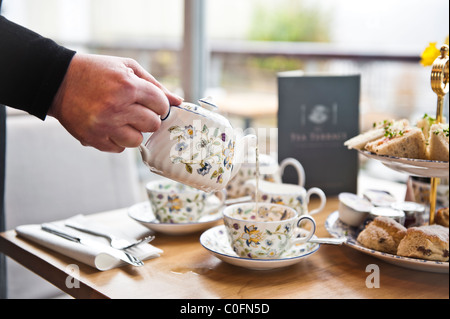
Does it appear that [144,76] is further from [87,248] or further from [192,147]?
[87,248]

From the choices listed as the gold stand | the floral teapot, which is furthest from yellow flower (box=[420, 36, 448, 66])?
the floral teapot

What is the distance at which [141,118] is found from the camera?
779 millimetres

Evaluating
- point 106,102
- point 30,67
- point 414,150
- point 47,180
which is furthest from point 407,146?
point 47,180

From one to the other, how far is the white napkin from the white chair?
1.21 ft

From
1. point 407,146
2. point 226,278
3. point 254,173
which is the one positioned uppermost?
point 407,146

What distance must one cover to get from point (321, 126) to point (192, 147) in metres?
0.66

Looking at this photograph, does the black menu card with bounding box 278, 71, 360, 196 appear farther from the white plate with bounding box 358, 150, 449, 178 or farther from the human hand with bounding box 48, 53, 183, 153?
the human hand with bounding box 48, 53, 183, 153

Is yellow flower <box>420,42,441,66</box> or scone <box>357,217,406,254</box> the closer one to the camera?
scone <box>357,217,406,254</box>

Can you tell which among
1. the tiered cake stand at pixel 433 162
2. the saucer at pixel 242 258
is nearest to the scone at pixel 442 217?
the tiered cake stand at pixel 433 162

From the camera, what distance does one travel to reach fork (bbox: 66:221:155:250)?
994 mm

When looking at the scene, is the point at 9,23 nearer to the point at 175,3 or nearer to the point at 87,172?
the point at 87,172

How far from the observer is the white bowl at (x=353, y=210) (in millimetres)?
1090

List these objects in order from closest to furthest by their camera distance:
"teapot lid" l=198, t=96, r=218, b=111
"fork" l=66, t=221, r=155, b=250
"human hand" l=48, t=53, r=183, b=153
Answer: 1. "human hand" l=48, t=53, r=183, b=153
2. "teapot lid" l=198, t=96, r=218, b=111
3. "fork" l=66, t=221, r=155, b=250
